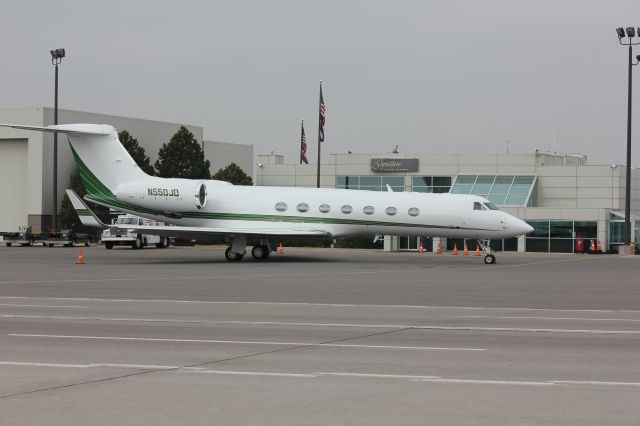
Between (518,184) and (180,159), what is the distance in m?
28.6

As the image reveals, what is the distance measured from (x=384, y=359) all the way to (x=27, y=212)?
68249 millimetres

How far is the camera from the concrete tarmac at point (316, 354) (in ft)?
27.9

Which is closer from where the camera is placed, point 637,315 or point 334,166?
point 637,315

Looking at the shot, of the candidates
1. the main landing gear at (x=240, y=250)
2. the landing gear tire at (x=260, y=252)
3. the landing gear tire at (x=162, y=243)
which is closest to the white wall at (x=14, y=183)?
the landing gear tire at (x=162, y=243)

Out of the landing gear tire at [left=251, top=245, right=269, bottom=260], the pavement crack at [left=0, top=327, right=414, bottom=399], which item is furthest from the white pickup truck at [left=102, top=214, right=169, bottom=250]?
the pavement crack at [left=0, top=327, right=414, bottom=399]

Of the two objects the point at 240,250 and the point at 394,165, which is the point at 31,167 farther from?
the point at 240,250

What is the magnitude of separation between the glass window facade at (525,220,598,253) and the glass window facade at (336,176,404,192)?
12.9 metres

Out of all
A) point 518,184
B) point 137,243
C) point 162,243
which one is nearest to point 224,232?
point 137,243

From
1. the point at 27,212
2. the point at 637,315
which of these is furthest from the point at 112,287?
Answer: the point at 27,212

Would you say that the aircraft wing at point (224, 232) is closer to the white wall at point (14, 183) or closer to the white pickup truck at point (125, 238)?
the white pickup truck at point (125, 238)

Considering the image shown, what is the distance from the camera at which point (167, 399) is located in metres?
8.96

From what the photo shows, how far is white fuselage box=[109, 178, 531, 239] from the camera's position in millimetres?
38469

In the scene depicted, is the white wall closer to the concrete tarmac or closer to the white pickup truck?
the white pickup truck

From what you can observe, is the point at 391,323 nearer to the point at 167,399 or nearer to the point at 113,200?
the point at 167,399
